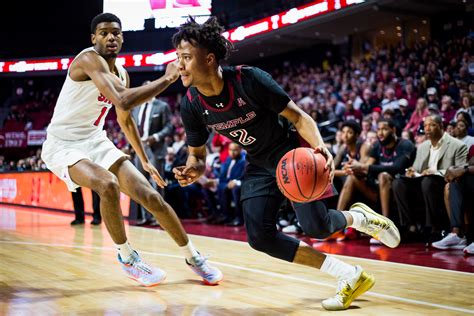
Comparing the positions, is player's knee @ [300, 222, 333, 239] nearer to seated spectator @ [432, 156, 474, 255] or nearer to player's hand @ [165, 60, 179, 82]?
player's hand @ [165, 60, 179, 82]

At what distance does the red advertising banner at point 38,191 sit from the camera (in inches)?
491

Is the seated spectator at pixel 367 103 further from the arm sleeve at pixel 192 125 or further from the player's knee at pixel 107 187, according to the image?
the player's knee at pixel 107 187

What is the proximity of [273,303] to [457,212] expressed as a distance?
313 centimetres

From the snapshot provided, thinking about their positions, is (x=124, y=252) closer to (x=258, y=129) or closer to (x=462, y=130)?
(x=258, y=129)

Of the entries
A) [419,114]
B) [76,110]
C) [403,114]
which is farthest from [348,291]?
[403,114]

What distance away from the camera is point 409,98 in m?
11.3

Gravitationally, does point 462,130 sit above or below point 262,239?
above

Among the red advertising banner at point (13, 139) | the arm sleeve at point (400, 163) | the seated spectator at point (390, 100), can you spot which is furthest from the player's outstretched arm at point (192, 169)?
the red advertising banner at point (13, 139)

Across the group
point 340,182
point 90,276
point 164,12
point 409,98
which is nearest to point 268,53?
point 164,12

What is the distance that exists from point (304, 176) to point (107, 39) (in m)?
2.02

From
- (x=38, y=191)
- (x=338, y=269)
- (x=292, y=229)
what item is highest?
(x=338, y=269)

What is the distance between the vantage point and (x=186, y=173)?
11.5 feet

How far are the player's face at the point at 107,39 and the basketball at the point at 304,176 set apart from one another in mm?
1811

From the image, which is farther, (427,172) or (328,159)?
(427,172)
